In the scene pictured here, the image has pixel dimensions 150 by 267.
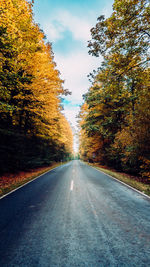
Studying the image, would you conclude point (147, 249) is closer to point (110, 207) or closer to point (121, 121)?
point (110, 207)

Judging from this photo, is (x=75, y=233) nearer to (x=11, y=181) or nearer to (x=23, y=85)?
(x=11, y=181)

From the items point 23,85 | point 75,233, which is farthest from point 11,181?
point 75,233

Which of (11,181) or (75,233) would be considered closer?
(75,233)

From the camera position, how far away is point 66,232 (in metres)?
3.04

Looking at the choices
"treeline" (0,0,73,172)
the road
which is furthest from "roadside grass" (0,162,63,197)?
the road

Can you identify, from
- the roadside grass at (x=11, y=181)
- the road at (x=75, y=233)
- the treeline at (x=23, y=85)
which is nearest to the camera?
the road at (x=75, y=233)

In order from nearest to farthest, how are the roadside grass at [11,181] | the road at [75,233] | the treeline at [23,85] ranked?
the road at [75,233]
the treeline at [23,85]
the roadside grass at [11,181]

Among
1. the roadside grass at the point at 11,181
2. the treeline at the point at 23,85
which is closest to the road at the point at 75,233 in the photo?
the roadside grass at the point at 11,181

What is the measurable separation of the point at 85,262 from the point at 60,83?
37.9ft

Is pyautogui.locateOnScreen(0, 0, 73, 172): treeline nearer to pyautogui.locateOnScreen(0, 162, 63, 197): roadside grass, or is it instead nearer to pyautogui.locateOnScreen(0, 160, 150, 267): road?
pyautogui.locateOnScreen(0, 162, 63, 197): roadside grass

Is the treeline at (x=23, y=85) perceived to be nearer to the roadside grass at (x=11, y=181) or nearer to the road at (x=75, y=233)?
the roadside grass at (x=11, y=181)

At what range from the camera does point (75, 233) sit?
2982 millimetres

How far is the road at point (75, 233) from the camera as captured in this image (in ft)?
7.32

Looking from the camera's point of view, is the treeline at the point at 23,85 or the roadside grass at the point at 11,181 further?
the roadside grass at the point at 11,181
